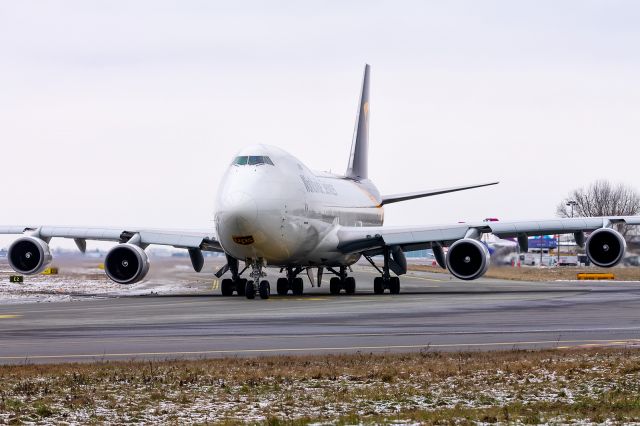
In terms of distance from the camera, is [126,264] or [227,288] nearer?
[126,264]

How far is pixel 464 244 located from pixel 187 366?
2488 cm

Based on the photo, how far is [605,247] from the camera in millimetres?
39500

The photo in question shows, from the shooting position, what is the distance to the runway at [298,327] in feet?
58.9

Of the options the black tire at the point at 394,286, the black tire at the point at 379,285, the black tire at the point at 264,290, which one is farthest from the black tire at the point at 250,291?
the black tire at the point at 394,286

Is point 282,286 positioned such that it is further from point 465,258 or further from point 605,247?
point 605,247

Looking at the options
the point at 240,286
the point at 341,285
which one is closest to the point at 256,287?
the point at 240,286

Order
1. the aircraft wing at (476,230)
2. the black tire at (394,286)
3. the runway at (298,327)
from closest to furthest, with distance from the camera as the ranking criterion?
the runway at (298,327) < the aircraft wing at (476,230) < the black tire at (394,286)

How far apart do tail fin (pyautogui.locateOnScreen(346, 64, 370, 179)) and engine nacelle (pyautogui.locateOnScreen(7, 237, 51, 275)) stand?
18837mm

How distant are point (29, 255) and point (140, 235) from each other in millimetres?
4386

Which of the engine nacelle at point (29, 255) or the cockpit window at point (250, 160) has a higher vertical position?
the cockpit window at point (250, 160)

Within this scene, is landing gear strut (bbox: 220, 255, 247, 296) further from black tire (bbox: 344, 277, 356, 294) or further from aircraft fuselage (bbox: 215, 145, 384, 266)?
black tire (bbox: 344, 277, 356, 294)

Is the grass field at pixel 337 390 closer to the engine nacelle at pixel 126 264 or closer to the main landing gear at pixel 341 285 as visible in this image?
the engine nacelle at pixel 126 264

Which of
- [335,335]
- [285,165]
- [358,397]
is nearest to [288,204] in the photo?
[285,165]

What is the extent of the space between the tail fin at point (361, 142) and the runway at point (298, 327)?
21.7m
